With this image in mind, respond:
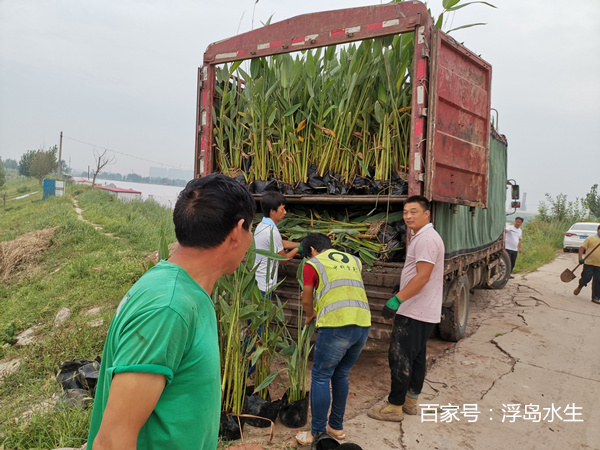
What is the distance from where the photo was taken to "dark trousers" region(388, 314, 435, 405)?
10.8 feet

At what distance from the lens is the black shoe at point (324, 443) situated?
107 inches

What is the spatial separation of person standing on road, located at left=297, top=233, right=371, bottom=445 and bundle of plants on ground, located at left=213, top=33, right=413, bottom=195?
1.31m

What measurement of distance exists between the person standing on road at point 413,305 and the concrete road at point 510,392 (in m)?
A: 0.25

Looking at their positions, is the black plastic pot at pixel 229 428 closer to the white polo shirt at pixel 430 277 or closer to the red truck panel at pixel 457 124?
the white polo shirt at pixel 430 277

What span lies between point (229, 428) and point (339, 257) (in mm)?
1320

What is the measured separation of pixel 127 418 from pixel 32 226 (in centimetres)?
1603

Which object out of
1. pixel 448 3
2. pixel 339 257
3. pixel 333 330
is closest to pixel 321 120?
pixel 448 3

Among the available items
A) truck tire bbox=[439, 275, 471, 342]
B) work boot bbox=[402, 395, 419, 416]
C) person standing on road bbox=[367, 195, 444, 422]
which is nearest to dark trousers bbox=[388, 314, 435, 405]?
person standing on road bbox=[367, 195, 444, 422]

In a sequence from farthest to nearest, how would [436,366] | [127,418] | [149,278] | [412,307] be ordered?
[436,366], [412,307], [149,278], [127,418]

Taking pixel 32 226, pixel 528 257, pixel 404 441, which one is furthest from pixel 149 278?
pixel 32 226

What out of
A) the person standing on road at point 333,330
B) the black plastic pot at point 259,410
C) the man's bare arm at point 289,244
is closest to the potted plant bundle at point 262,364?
the black plastic pot at point 259,410

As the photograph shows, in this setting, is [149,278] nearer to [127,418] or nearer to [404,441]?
[127,418]

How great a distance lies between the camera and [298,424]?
3.11 meters

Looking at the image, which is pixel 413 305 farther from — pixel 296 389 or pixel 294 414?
pixel 294 414
